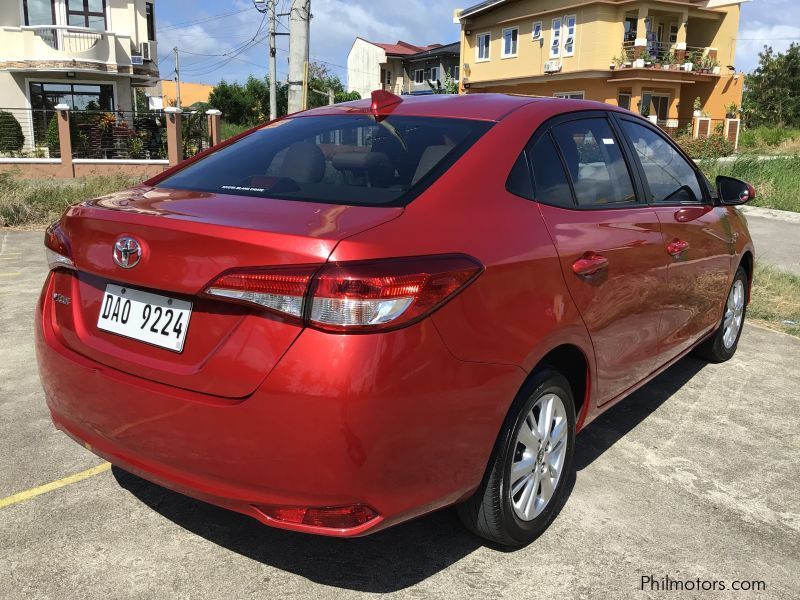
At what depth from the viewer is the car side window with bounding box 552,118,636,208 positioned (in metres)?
3.07

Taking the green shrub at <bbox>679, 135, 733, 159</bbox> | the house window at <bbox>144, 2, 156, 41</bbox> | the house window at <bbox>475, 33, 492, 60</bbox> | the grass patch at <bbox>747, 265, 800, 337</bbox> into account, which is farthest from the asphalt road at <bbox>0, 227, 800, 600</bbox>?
the house window at <bbox>475, 33, 492, 60</bbox>

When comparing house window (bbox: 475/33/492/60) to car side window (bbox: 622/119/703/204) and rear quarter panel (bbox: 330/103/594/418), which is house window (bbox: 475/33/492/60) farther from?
rear quarter panel (bbox: 330/103/594/418)

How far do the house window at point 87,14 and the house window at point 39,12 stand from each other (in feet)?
1.90

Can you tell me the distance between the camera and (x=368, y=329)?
6.56ft

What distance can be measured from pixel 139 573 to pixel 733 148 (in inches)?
1389

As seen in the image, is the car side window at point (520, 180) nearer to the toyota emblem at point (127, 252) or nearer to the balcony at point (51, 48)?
the toyota emblem at point (127, 252)

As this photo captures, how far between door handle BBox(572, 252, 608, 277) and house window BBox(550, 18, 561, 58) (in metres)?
36.1

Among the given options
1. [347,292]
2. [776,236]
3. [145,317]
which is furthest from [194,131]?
[347,292]

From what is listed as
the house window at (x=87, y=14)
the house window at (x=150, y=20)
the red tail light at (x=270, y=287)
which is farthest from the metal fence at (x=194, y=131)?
the red tail light at (x=270, y=287)

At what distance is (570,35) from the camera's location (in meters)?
35.5

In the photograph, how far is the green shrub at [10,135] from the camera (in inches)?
779

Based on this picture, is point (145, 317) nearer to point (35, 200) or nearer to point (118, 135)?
point (35, 200)

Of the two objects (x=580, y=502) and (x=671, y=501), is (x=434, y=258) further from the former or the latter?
(x=671, y=501)

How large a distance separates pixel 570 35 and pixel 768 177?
21903mm
